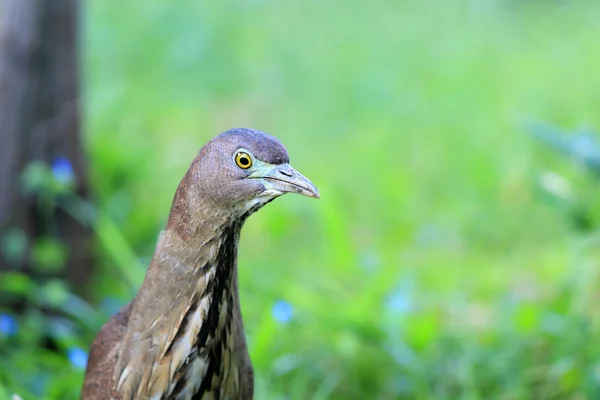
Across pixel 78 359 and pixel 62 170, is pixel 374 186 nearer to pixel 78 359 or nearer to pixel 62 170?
pixel 62 170

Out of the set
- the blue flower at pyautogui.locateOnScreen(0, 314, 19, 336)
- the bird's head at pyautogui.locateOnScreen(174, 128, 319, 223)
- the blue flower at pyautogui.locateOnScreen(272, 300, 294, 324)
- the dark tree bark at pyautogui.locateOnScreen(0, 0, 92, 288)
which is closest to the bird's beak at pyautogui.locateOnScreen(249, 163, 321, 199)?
the bird's head at pyautogui.locateOnScreen(174, 128, 319, 223)

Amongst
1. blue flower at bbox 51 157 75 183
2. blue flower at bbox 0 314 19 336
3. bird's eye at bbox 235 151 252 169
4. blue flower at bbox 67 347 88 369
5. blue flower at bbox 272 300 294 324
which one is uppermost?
blue flower at bbox 51 157 75 183

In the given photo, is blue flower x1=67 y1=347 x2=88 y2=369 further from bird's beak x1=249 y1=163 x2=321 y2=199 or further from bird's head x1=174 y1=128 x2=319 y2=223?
bird's beak x1=249 y1=163 x2=321 y2=199

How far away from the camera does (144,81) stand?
7.41 meters

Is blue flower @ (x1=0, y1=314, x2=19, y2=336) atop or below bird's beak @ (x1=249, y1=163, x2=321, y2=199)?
atop

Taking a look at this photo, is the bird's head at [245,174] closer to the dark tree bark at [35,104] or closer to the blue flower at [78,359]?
the blue flower at [78,359]

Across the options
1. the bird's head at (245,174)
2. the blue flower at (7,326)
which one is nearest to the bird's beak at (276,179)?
the bird's head at (245,174)

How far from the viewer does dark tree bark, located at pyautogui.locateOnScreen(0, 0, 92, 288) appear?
443 cm

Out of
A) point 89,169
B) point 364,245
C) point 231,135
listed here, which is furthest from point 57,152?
point 231,135

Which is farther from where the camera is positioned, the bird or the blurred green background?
the blurred green background

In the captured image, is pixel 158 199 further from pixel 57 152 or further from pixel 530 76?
pixel 530 76

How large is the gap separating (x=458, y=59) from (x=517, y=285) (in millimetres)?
3384

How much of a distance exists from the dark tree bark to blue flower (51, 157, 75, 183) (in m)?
0.02

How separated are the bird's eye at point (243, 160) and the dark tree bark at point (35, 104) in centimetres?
245
